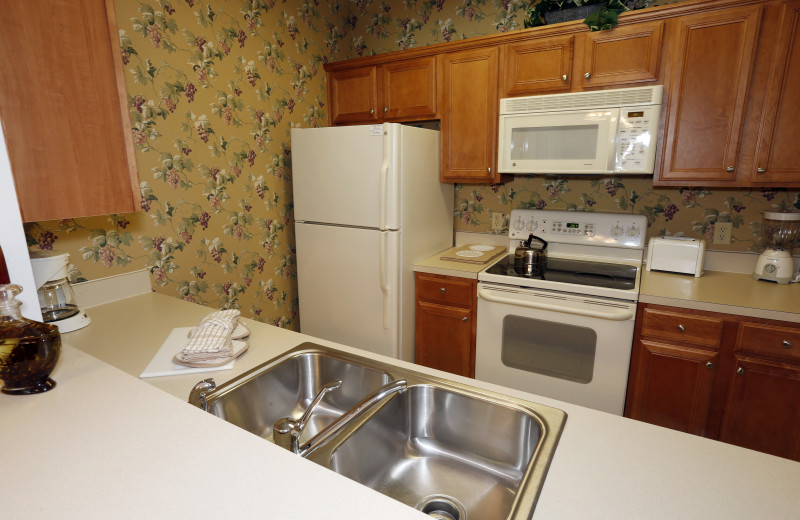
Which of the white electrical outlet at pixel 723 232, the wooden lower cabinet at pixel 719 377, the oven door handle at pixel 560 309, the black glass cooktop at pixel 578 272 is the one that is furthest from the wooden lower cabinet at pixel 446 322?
the white electrical outlet at pixel 723 232

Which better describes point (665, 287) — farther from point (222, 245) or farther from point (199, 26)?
point (199, 26)

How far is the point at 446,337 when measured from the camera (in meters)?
2.43

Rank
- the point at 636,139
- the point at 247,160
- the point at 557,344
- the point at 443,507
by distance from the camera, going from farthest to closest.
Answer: the point at 247,160 → the point at 557,344 → the point at 636,139 → the point at 443,507

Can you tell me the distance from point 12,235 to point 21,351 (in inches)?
15.1

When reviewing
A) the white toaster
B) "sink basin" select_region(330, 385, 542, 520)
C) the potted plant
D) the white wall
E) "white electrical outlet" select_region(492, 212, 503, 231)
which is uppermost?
the potted plant

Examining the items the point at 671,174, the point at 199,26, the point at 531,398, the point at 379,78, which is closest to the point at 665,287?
the point at 671,174

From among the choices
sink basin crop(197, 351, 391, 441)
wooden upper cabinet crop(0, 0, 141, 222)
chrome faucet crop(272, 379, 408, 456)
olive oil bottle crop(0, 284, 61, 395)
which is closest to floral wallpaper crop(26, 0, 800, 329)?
wooden upper cabinet crop(0, 0, 141, 222)

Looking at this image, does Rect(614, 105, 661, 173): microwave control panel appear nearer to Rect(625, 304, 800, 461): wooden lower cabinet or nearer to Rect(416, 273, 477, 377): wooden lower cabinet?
Rect(625, 304, 800, 461): wooden lower cabinet

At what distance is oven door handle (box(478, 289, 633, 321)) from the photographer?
1897 mm

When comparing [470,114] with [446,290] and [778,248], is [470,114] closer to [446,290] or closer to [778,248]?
[446,290]

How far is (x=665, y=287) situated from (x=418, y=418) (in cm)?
147

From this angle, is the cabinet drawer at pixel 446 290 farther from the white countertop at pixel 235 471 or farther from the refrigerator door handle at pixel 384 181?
the white countertop at pixel 235 471

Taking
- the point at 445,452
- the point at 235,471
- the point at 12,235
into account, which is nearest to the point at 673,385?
the point at 445,452

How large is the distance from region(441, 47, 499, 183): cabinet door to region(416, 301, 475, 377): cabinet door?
0.79 metres
